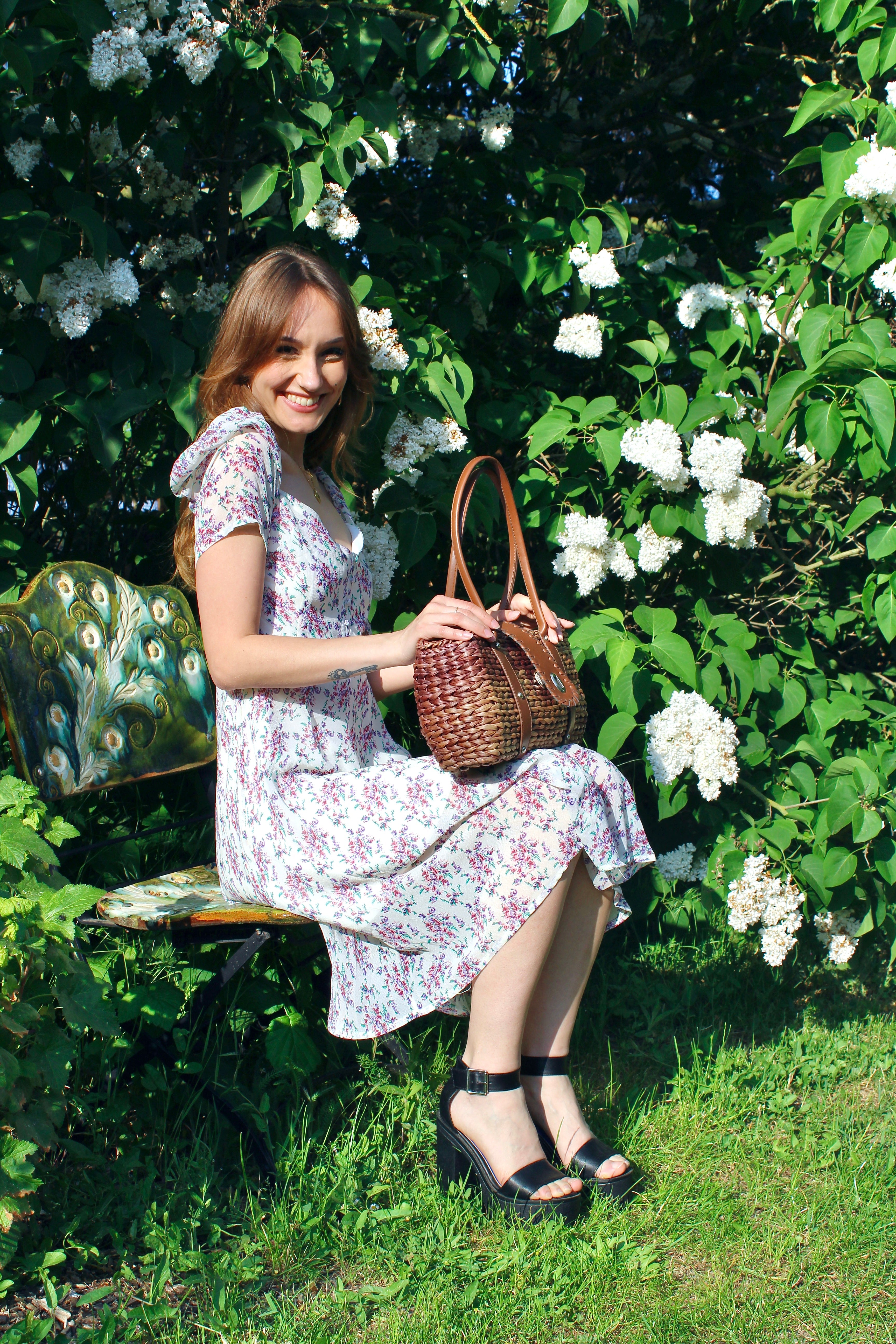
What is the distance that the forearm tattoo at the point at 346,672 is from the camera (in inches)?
75.3

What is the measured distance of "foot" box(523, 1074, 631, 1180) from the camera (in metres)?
2.00

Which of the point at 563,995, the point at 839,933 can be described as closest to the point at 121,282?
the point at 563,995

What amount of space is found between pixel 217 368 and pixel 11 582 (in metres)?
0.64

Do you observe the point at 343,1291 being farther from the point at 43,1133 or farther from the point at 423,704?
the point at 423,704

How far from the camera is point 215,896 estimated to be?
2.16m

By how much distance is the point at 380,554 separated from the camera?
2.48m

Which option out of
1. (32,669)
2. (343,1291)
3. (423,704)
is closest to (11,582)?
(32,669)

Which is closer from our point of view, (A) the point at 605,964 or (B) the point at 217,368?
(B) the point at 217,368

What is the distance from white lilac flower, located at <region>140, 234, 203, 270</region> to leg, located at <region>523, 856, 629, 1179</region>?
1.59m

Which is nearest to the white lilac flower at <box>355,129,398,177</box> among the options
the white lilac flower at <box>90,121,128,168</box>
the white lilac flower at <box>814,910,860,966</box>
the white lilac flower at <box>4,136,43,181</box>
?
the white lilac flower at <box>90,121,128,168</box>

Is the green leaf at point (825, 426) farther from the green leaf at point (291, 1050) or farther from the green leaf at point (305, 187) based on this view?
the green leaf at point (291, 1050)

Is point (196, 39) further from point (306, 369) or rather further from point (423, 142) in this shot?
point (423, 142)

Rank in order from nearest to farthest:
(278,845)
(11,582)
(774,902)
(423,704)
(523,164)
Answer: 1. (423,704)
2. (278,845)
3. (11,582)
4. (774,902)
5. (523,164)

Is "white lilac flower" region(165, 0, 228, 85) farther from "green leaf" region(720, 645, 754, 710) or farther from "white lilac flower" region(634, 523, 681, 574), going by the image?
"green leaf" region(720, 645, 754, 710)
